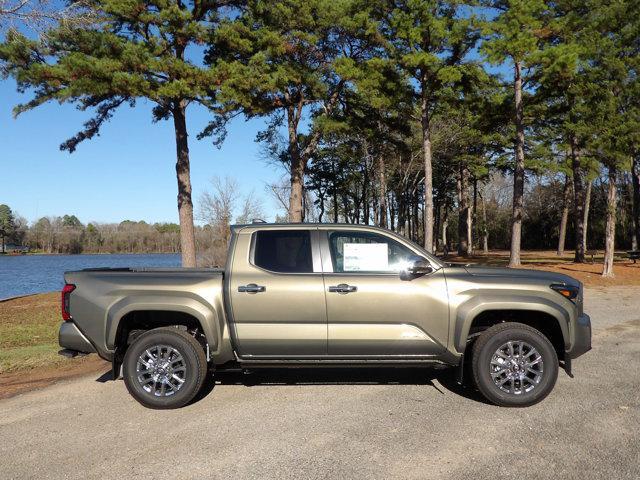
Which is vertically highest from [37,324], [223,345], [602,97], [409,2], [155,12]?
[409,2]

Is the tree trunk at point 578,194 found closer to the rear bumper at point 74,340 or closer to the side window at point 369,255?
the side window at point 369,255

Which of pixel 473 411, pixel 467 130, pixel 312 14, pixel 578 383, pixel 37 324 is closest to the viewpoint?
pixel 473 411

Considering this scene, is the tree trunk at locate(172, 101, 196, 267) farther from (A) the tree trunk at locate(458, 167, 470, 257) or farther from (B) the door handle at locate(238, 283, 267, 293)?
(A) the tree trunk at locate(458, 167, 470, 257)

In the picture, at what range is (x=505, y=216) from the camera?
203ft

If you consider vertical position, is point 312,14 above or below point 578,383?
above

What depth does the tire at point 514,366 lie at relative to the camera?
15.5 ft

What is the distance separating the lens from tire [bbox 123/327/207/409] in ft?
15.7

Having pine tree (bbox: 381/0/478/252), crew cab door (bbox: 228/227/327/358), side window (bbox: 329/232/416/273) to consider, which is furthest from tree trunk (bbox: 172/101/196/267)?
side window (bbox: 329/232/416/273)

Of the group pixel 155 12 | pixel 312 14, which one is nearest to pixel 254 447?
pixel 155 12

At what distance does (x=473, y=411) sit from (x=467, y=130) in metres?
24.0

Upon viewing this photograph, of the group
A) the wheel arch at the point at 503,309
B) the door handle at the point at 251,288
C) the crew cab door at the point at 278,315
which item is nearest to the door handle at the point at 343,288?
the crew cab door at the point at 278,315

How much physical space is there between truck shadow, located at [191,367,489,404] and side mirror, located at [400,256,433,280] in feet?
4.51

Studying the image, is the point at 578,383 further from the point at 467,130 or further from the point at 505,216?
the point at 505,216

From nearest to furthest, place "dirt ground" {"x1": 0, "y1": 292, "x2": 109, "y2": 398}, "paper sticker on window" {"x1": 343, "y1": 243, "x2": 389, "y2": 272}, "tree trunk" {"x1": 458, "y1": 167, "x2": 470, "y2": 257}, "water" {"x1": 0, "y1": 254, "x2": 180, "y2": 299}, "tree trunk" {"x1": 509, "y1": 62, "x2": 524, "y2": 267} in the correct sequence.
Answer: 1. "paper sticker on window" {"x1": 343, "y1": 243, "x2": 389, "y2": 272}
2. "dirt ground" {"x1": 0, "y1": 292, "x2": 109, "y2": 398}
3. "tree trunk" {"x1": 509, "y1": 62, "x2": 524, "y2": 267}
4. "water" {"x1": 0, "y1": 254, "x2": 180, "y2": 299}
5. "tree trunk" {"x1": 458, "y1": 167, "x2": 470, "y2": 257}
